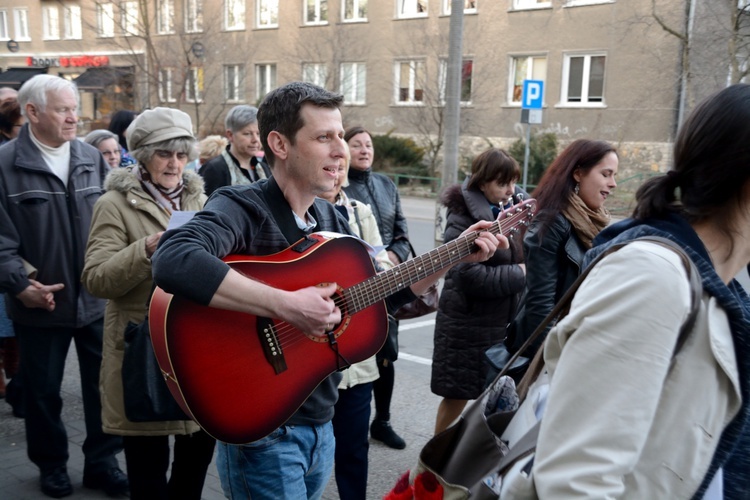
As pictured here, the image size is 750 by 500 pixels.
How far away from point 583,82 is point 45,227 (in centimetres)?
2283

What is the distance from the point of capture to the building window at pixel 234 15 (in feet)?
109

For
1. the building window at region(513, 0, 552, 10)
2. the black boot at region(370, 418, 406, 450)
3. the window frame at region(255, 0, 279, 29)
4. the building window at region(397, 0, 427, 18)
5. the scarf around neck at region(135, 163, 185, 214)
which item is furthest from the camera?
the window frame at region(255, 0, 279, 29)

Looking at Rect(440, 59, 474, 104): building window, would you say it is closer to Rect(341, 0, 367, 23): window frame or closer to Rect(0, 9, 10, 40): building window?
Rect(341, 0, 367, 23): window frame

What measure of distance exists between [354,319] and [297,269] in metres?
0.35

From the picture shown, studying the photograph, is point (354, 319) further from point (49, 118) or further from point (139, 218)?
point (49, 118)

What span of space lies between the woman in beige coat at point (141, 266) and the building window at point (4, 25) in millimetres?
45888

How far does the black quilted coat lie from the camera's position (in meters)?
4.22

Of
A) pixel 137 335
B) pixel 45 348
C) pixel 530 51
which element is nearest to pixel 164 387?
pixel 137 335

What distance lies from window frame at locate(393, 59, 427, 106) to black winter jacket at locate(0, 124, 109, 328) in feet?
78.7

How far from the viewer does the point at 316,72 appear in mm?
30328

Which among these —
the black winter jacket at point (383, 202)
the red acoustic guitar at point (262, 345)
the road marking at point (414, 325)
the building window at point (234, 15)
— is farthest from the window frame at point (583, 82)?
the red acoustic guitar at point (262, 345)

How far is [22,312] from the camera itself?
395 centimetres

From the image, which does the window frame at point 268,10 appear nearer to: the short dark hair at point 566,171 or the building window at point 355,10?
the building window at point 355,10

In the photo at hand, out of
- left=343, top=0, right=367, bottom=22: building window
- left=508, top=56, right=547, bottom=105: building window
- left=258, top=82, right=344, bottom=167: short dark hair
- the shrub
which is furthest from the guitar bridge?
left=343, top=0, right=367, bottom=22: building window
